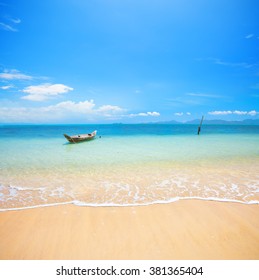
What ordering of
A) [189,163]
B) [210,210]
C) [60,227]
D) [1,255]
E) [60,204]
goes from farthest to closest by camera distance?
1. [189,163]
2. [60,204]
3. [210,210]
4. [60,227]
5. [1,255]

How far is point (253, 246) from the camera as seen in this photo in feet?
12.1

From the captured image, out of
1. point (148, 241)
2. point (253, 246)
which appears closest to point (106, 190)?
point (148, 241)

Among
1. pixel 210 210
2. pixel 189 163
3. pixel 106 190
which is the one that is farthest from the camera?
pixel 189 163

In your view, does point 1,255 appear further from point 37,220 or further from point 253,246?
point 253,246

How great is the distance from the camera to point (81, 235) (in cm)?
405

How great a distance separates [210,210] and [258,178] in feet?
16.0

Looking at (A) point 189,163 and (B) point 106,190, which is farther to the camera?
(A) point 189,163

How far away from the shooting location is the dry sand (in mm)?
3539

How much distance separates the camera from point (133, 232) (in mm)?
4168

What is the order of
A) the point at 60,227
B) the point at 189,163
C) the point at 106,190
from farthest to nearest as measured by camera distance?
1. the point at 189,163
2. the point at 106,190
3. the point at 60,227

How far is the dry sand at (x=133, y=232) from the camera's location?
11.6 feet
